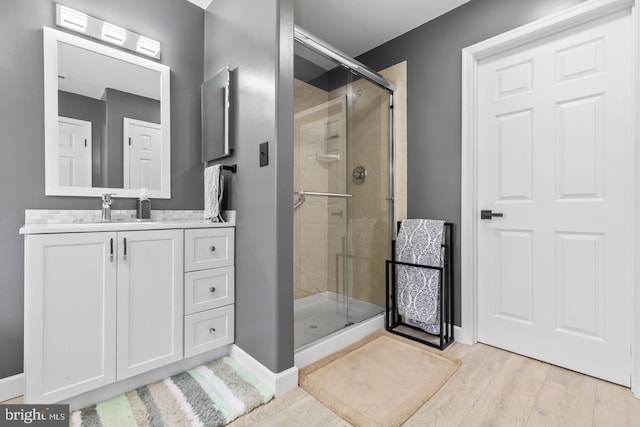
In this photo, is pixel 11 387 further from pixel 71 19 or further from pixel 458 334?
pixel 458 334

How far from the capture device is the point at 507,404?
56.0 inches

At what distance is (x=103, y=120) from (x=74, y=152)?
26 cm

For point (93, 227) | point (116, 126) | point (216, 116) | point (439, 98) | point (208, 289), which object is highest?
point (439, 98)

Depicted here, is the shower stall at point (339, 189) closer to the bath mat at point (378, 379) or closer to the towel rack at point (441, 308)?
the towel rack at point (441, 308)

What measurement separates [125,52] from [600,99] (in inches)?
113

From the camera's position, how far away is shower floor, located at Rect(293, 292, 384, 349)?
1.84 m

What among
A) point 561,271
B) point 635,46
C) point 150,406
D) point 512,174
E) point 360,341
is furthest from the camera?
point 360,341

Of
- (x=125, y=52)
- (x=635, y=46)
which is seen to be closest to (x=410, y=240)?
(x=635, y=46)

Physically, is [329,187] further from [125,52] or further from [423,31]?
[125,52]

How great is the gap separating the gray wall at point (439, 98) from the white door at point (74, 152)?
7.24 ft

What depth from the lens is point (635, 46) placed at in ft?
4.86

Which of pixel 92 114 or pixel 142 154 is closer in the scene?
pixel 92 114

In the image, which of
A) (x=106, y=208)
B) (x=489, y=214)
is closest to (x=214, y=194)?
(x=106, y=208)

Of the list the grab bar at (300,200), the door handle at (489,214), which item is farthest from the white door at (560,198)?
the grab bar at (300,200)
